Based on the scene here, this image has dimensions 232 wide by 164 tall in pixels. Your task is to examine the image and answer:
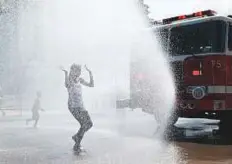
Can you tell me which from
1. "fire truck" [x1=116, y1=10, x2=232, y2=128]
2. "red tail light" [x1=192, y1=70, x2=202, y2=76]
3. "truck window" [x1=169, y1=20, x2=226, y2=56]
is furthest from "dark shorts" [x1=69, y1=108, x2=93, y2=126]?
"truck window" [x1=169, y1=20, x2=226, y2=56]

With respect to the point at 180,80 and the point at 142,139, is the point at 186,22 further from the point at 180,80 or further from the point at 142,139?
the point at 142,139

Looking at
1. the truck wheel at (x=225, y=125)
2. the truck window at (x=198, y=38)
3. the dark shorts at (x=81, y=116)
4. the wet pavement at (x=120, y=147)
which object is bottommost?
the wet pavement at (x=120, y=147)

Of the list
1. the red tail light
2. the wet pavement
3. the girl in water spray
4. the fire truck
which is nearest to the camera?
the wet pavement

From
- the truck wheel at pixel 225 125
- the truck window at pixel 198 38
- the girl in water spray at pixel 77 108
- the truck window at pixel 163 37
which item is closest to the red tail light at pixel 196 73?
the truck window at pixel 198 38

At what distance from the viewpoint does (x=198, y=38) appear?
929 cm

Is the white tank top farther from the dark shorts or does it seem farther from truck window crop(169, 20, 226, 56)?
truck window crop(169, 20, 226, 56)

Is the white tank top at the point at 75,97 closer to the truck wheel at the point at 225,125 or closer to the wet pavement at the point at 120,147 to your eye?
the wet pavement at the point at 120,147

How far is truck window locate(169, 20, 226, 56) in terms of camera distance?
888 cm

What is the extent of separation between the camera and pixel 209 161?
7.16m

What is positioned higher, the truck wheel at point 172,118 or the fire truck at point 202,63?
the fire truck at point 202,63

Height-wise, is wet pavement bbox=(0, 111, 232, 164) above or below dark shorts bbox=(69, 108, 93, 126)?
below

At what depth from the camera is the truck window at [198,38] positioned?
888 centimetres

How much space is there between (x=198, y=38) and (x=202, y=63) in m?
0.63

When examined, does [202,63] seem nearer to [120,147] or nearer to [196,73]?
[196,73]
